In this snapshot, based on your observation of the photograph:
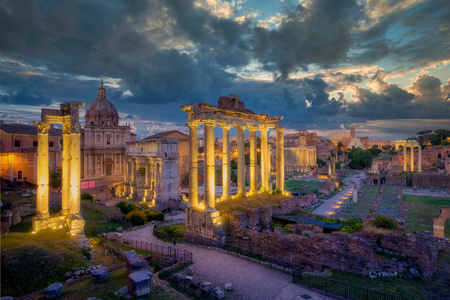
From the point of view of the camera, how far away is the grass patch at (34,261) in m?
10.3

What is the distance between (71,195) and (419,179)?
6407 cm

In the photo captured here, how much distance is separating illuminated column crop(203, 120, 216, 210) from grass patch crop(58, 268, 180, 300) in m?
7.09

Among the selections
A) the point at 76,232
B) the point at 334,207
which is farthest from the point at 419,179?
the point at 76,232

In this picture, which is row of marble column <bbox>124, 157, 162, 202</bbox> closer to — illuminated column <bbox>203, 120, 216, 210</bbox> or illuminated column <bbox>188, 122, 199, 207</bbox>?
illuminated column <bbox>188, 122, 199, 207</bbox>

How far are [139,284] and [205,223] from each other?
8348 mm

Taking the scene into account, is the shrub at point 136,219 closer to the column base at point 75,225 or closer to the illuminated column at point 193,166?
the column base at point 75,225

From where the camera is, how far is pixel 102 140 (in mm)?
46625

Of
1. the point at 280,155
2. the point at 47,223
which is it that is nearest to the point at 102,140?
the point at 47,223

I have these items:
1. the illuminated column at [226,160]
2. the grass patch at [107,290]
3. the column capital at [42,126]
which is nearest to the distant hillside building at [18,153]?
the column capital at [42,126]

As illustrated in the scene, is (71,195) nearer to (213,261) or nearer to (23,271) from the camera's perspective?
(23,271)

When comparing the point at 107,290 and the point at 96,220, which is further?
the point at 96,220

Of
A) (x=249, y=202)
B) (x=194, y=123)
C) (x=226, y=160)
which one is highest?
(x=194, y=123)

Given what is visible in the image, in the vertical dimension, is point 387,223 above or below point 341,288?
above

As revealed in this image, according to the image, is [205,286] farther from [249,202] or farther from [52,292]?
[249,202]
